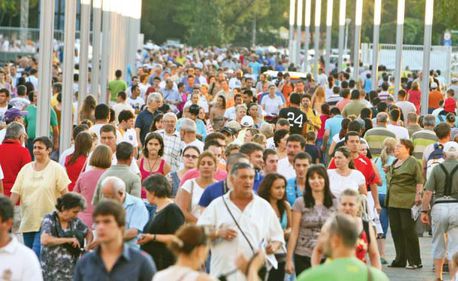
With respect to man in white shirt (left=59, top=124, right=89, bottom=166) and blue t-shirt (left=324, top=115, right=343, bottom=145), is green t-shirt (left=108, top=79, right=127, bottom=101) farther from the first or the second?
man in white shirt (left=59, top=124, right=89, bottom=166)

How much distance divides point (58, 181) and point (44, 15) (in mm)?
6039

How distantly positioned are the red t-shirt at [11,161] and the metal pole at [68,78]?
5.47 meters

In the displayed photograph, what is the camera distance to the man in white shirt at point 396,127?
2303cm

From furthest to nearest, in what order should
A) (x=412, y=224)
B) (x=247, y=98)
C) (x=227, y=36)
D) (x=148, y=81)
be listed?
(x=227, y=36) < (x=148, y=81) < (x=247, y=98) < (x=412, y=224)

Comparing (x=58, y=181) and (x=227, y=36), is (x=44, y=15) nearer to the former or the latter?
(x=58, y=181)

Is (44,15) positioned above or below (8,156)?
above

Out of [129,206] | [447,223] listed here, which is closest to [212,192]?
[129,206]

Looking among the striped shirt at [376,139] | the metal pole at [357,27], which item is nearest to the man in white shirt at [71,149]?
the striped shirt at [376,139]

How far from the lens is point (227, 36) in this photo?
401 ft

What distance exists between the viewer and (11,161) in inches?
694

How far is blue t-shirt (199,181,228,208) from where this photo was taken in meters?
13.7

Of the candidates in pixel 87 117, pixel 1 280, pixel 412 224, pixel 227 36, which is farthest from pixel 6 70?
pixel 227 36

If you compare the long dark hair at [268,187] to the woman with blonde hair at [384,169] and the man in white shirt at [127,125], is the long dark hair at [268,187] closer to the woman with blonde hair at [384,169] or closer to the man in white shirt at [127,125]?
the woman with blonde hair at [384,169]

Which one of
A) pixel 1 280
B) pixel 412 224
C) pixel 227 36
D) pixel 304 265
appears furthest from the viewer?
pixel 227 36
